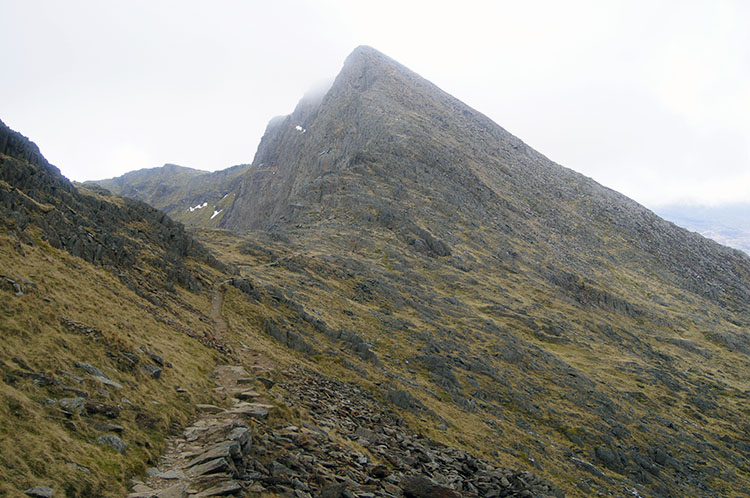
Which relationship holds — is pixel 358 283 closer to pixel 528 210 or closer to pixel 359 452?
pixel 359 452

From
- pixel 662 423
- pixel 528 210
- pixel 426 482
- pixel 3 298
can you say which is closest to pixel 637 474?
pixel 662 423

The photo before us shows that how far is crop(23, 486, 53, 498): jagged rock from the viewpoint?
8.84 metres

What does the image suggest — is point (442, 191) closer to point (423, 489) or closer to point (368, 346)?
point (368, 346)

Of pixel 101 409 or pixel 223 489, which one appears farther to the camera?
pixel 101 409

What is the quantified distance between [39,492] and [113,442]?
→ 2835mm

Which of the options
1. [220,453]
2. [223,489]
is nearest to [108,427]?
[220,453]

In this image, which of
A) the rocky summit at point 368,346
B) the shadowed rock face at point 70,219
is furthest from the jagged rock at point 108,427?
the shadowed rock face at point 70,219

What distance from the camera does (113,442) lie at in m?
11.7

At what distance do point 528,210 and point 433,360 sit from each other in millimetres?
67643

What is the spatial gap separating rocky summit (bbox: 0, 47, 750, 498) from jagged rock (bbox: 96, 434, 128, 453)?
0.05 m

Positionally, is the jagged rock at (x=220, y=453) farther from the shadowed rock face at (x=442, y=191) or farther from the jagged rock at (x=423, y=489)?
the shadowed rock face at (x=442, y=191)

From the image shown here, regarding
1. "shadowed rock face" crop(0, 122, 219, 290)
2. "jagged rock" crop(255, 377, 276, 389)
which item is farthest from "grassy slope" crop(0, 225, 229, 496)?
"jagged rock" crop(255, 377, 276, 389)

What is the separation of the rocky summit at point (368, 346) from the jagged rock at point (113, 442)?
47 mm

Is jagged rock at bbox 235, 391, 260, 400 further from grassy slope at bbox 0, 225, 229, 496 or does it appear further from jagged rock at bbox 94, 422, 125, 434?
jagged rock at bbox 94, 422, 125, 434
